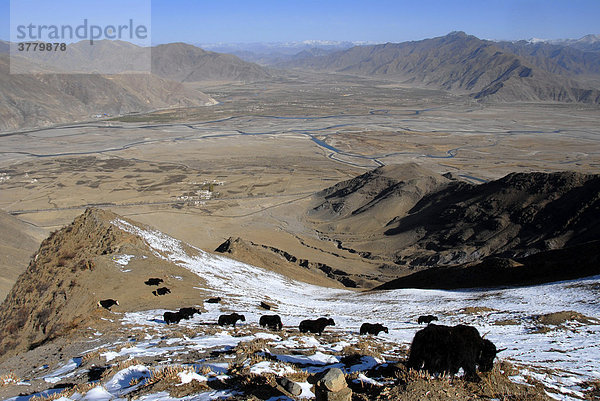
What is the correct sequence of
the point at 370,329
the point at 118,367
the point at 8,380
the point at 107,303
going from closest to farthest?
1. the point at 118,367
2. the point at 8,380
3. the point at 370,329
4. the point at 107,303

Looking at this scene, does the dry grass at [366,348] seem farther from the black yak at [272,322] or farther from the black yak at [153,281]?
the black yak at [153,281]

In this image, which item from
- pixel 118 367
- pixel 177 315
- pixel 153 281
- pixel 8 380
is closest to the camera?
pixel 118 367

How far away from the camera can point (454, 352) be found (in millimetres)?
5957

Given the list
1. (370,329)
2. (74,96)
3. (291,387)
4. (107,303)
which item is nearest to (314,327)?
(370,329)

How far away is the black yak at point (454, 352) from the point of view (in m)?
5.95

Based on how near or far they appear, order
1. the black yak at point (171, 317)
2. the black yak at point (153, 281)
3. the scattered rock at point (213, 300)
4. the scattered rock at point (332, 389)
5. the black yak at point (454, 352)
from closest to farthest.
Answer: the scattered rock at point (332, 389) < the black yak at point (454, 352) < the black yak at point (171, 317) < the scattered rock at point (213, 300) < the black yak at point (153, 281)

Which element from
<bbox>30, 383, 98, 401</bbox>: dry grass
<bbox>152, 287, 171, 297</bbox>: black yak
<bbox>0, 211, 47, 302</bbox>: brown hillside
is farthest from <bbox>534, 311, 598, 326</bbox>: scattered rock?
<bbox>0, 211, 47, 302</bbox>: brown hillside

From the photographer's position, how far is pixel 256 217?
4819 cm

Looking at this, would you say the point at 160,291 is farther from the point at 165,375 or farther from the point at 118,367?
the point at 165,375

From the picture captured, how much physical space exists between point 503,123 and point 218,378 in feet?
461

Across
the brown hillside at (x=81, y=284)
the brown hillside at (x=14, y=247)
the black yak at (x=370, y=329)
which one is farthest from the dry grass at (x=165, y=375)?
the brown hillside at (x=14, y=247)

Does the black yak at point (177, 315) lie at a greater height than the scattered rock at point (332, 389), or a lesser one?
lesser

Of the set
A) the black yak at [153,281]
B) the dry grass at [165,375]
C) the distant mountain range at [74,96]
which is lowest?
the black yak at [153,281]

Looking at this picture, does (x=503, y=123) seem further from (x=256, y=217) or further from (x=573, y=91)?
(x=256, y=217)
